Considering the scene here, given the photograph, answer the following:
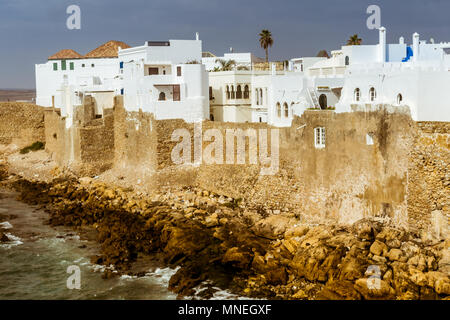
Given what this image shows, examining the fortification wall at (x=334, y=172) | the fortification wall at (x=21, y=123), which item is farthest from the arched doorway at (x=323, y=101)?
the fortification wall at (x=21, y=123)

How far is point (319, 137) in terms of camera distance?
2852cm

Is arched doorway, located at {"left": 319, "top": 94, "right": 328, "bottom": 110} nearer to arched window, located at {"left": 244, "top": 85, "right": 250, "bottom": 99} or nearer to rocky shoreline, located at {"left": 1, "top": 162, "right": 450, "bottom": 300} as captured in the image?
rocky shoreline, located at {"left": 1, "top": 162, "right": 450, "bottom": 300}

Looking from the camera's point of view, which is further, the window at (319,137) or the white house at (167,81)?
the white house at (167,81)

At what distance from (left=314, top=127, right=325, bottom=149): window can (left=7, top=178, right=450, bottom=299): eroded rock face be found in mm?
3865

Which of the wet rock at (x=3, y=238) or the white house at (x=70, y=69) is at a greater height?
the white house at (x=70, y=69)

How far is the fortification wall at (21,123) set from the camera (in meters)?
51.5

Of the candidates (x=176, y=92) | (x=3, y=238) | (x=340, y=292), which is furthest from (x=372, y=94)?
(x=3, y=238)

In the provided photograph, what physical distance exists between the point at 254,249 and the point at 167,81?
1542cm

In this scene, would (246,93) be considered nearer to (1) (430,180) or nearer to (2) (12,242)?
(1) (430,180)

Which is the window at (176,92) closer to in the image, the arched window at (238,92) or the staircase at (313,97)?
the arched window at (238,92)

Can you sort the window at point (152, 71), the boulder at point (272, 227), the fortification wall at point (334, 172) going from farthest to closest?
the window at point (152, 71)
the boulder at point (272, 227)
the fortification wall at point (334, 172)

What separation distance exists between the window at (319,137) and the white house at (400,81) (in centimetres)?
143

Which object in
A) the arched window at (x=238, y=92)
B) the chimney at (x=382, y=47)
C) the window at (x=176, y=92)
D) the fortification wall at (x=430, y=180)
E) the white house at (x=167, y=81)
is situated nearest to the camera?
the fortification wall at (x=430, y=180)

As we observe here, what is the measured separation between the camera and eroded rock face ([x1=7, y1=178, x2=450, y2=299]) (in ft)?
70.5
